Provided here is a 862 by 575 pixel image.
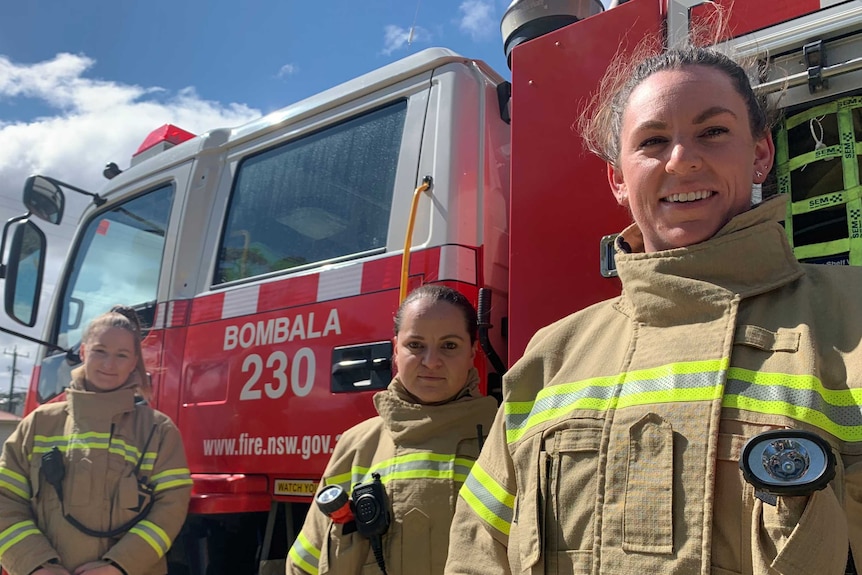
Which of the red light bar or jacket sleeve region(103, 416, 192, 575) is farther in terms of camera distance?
the red light bar

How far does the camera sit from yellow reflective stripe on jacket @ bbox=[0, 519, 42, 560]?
2.22 m

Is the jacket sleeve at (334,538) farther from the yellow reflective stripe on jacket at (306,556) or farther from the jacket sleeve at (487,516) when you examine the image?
the jacket sleeve at (487,516)

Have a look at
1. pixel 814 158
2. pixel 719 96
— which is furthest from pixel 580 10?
pixel 719 96

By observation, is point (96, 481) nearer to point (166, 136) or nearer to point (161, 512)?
point (161, 512)

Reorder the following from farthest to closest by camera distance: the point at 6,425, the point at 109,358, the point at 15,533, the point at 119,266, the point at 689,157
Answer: the point at 6,425 < the point at 119,266 < the point at 109,358 < the point at 15,533 < the point at 689,157

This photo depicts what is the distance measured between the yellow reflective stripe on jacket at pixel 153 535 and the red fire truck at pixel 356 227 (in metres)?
0.19

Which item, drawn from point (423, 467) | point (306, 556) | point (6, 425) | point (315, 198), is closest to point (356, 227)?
point (315, 198)

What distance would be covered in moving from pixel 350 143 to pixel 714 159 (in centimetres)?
166

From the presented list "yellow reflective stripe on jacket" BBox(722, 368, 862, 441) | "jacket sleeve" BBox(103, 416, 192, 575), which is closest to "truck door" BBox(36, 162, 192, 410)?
"jacket sleeve" BBox(103, 416, 192, 575)

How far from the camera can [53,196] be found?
325 cm

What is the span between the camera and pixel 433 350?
185cm

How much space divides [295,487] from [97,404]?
2.41 ft

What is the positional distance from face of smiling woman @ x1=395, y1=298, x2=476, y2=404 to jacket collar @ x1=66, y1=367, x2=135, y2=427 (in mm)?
1147

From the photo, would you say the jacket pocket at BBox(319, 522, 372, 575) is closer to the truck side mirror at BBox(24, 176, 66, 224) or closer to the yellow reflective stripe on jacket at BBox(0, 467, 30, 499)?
the yellow reflective stripe on jacket at BBox(0, 467, 30, 499)
